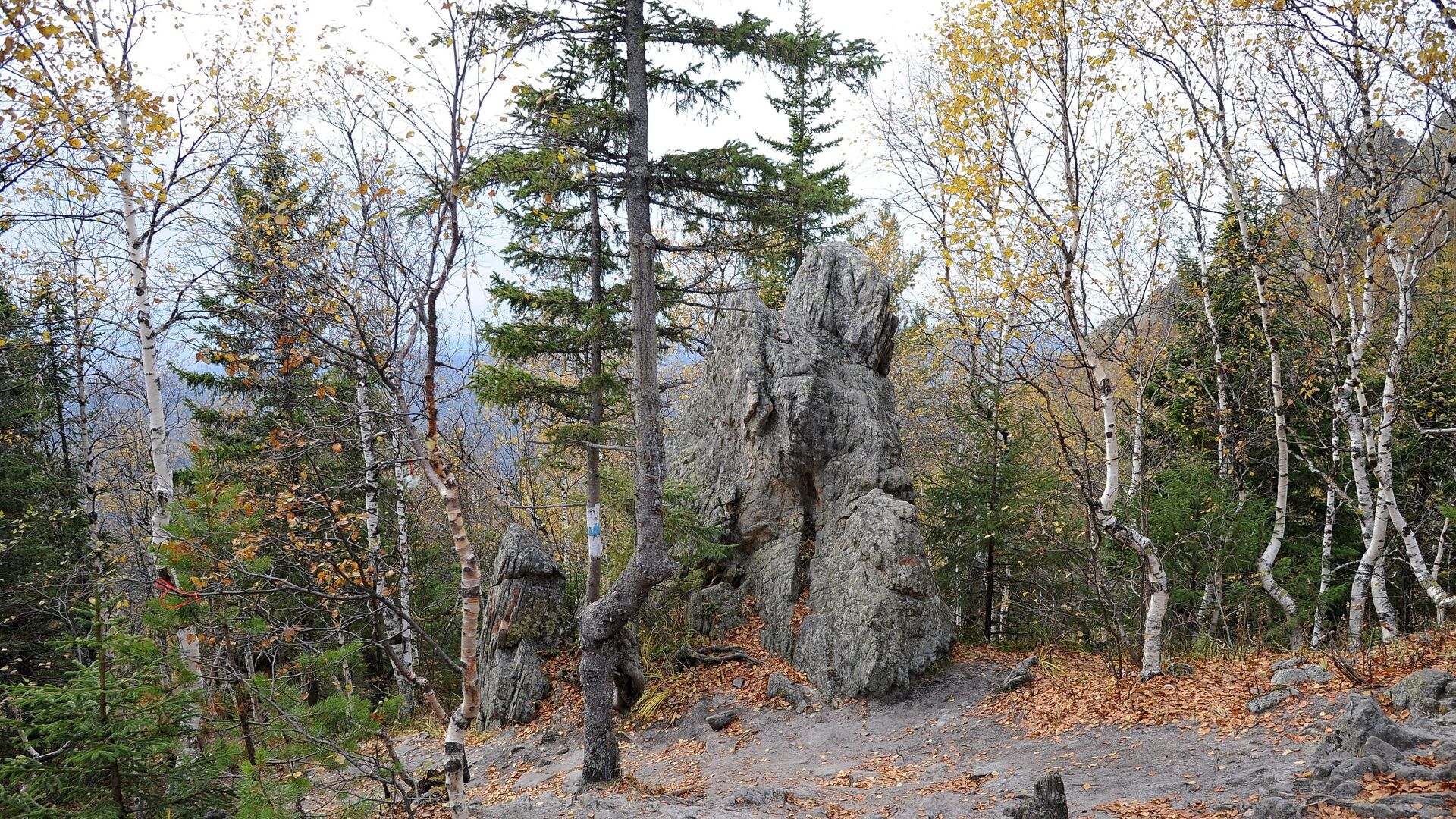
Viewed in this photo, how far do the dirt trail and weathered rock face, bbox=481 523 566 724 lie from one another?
0.58 metres

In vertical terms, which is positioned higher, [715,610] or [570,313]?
[570,313]

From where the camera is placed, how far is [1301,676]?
7.02 m

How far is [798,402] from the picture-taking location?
1184cm

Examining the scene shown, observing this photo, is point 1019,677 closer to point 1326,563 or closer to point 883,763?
point 883,763

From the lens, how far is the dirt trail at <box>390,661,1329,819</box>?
19.8 ft

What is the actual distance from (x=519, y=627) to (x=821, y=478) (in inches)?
210

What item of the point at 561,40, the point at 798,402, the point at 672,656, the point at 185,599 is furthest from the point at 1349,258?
the point at 185,599

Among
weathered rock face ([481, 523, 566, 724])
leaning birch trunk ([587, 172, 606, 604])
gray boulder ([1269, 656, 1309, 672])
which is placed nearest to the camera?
gray boulder ([1269, 656, 1309, 672])

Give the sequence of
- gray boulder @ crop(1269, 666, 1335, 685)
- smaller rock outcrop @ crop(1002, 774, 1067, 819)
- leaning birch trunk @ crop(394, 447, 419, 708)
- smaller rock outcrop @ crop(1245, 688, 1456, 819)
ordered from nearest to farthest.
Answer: smaller rock outcrop @ crop(1245, 688, 1456, 819) → smaller rock outcrop @ crop(1002, 774, 1067, 819) → gray boulder @ crop(1269, 666, 1335, 685) → leaning birch trunk @ crop(394, 447, 419, 708)

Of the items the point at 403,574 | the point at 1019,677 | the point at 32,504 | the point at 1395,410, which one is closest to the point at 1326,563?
the point at 1395,410

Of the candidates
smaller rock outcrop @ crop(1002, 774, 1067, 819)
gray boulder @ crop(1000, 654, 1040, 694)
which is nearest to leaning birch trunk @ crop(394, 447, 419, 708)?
gray boulder @ crop(1000, 654, 1040, 694)

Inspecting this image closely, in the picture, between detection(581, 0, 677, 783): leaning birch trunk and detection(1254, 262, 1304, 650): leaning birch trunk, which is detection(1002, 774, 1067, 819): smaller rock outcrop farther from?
detection(1254, 262, 1304, 650): leaning birch trunk

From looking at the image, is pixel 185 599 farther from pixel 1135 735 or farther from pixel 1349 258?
pixel 1349 258

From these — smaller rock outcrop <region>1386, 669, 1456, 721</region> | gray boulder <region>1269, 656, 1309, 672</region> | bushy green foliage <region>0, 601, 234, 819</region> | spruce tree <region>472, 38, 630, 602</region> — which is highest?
spruce tree <region>472, 38, 630, 602</region>
